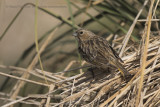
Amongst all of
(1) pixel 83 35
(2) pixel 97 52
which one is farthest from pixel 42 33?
(2) pixel 97 52

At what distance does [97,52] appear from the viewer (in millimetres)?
3486

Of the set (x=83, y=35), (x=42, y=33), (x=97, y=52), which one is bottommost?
(x=97, y=52)

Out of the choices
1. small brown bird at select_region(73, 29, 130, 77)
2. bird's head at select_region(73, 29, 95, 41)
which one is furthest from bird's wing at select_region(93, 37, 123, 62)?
bird's head at select_region(73, 29, 95, 41)

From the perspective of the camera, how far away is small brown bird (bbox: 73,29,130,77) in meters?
3.20

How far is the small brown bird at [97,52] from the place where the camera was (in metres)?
3.20

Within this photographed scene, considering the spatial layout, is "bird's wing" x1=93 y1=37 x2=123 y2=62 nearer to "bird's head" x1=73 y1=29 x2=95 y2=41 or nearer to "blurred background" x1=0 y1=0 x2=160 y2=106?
"bird's head" x1=73 y1=29 x2=95 y2=41

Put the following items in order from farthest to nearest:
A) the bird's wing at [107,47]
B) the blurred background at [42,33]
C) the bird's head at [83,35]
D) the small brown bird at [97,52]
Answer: the blurred background at [42,33]
the bird's head at [83,35]
the bird's wing at [107,47]
the small brown bird at [97,52]

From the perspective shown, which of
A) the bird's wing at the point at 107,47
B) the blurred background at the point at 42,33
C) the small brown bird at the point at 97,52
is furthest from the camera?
the blurred background at the point at 42,33

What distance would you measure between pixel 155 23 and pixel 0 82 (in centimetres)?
233

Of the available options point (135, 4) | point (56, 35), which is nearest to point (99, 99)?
point (135, 4)

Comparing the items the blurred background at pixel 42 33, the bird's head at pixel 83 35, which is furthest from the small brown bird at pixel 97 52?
the blurred background at pixel 42 33

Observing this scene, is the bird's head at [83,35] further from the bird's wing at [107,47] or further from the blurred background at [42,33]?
the blurred background at [42,33]

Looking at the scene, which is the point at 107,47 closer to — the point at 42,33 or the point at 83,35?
the point at 83,35

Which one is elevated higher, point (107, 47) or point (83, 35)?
point (83, 35)
